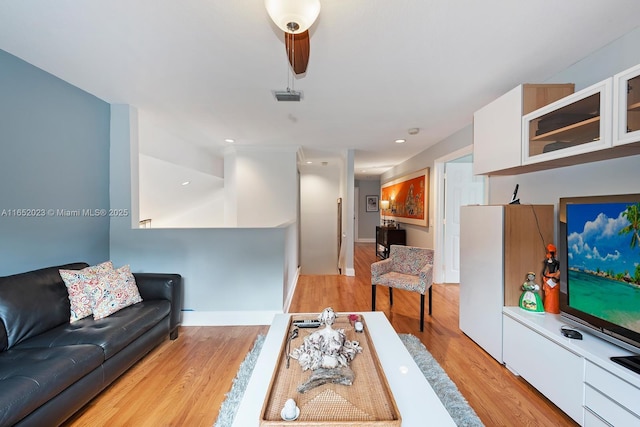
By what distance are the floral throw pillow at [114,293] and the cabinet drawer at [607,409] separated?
10.2ft

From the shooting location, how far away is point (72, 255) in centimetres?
240

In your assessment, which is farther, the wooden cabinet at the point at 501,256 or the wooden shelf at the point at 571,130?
the wooden cabinet at the point at 501,256

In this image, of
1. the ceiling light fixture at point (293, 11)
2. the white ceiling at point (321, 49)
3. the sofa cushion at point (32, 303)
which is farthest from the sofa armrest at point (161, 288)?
the ceiling light fixture at point (293, 11)

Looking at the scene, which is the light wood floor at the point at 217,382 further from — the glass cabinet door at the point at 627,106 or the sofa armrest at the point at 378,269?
the glass cabinet door at the point at 627,106

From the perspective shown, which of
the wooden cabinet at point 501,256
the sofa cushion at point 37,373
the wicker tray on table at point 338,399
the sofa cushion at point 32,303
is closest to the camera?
the wicker tray on table at point 338,399

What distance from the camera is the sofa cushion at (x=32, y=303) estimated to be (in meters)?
1.63

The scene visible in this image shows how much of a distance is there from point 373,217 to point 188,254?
7.88 m

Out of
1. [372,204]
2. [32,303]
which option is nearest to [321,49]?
[32,303]

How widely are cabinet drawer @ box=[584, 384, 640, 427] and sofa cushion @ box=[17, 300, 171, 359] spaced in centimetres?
283

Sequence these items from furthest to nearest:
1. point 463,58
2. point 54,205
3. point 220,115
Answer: point 220,115 < point 54,205 < point 463,58

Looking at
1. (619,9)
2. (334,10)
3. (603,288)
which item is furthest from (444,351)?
(334,10)

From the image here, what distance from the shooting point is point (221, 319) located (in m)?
2.80

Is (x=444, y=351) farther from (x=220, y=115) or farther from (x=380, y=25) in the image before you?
(x=220, y=115)

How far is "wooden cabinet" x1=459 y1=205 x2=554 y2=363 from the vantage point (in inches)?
Result: 80.7
